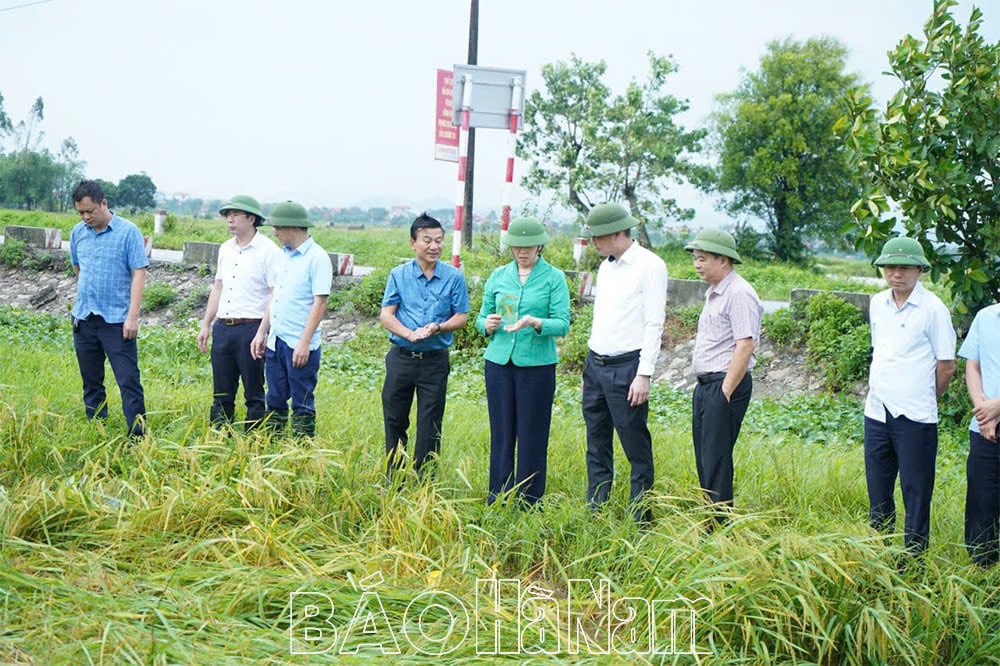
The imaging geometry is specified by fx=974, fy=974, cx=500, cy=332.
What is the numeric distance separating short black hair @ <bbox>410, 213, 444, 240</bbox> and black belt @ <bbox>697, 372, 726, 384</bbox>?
166 cm

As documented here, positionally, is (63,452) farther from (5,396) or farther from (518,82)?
(518,82)

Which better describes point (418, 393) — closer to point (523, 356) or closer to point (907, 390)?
point (523, 356)

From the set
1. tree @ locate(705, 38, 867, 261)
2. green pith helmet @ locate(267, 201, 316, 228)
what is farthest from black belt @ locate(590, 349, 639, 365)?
tree @ locate(705, 38, 867, 261)

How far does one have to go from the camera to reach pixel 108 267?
243 inches

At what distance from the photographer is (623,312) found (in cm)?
493

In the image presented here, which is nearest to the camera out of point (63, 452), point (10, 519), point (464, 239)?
point (10, 519)

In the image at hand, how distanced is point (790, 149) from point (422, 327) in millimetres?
27533

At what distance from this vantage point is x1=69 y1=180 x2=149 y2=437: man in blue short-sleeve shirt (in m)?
6.11

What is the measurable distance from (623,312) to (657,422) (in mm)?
3213

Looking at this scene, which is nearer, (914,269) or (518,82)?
(914,269)

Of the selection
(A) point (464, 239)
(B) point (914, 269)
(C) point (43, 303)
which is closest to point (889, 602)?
(B) point (914, 269)

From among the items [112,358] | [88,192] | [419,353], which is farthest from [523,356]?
[88,192]

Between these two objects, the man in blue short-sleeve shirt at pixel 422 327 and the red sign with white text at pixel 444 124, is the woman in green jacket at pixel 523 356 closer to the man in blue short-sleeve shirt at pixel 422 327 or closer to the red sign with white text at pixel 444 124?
the man in blue short-sleeve shirt at pixel 422 327

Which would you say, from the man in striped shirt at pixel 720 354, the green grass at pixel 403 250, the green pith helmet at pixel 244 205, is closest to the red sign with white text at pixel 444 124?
the green grass at pixel 403 250
